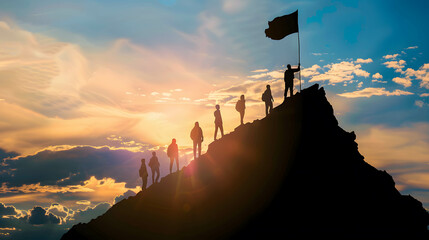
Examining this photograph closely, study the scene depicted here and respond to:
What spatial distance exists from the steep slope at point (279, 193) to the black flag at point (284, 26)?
539 centimetres

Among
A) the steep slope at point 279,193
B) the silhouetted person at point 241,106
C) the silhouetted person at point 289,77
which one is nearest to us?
the steep slope at point 279,193

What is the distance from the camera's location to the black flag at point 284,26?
2884 centimetres

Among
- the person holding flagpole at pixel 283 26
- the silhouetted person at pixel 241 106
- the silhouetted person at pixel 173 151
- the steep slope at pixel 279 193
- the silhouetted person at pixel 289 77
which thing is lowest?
the steep slope at pixel 279 193

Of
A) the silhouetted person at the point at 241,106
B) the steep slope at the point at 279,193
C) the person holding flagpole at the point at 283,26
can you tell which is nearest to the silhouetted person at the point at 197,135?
the steep slope at the point at 279,193

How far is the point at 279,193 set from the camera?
2230cm

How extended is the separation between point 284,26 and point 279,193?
14.0 m

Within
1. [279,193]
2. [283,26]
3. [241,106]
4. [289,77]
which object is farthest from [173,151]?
[283,26]

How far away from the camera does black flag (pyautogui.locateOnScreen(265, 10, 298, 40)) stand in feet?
94.6

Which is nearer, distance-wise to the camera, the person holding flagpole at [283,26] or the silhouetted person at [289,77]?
the silhouetted person at [289,77]

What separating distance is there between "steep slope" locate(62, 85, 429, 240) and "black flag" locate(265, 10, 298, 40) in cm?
539

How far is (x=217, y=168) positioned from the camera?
25.7 m

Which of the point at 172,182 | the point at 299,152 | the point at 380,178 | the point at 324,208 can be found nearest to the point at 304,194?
the point at 324,208

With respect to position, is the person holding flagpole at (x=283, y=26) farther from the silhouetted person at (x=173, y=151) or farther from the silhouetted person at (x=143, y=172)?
the silhouetted person at (x=143, y=172)

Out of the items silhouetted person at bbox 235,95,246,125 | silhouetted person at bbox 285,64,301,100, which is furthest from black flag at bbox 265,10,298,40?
silhouetted person at bbox 235,95,246,125
